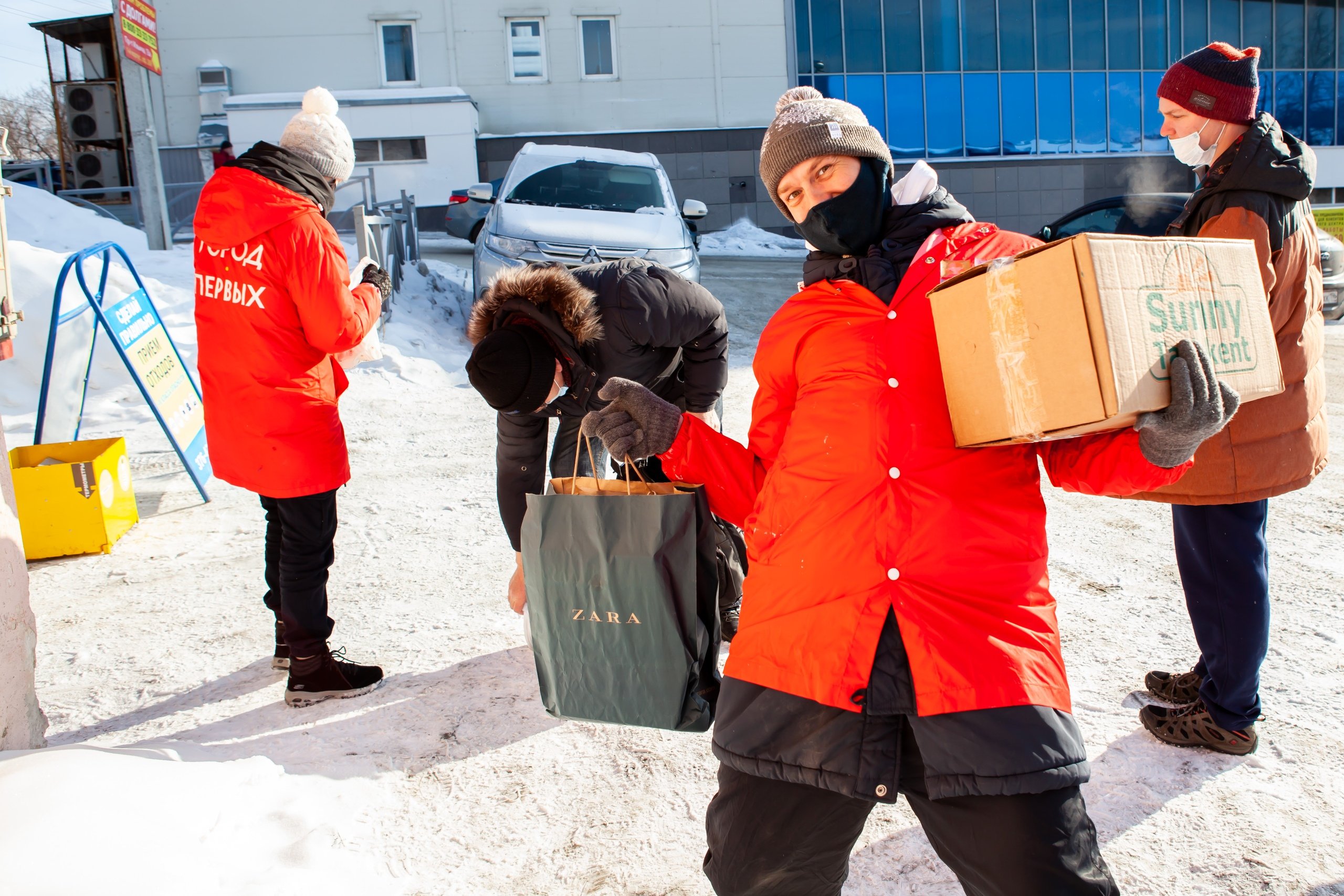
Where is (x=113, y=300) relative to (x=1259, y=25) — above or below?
below

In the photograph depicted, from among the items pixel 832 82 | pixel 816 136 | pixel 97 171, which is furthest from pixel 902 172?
pixel 816 136

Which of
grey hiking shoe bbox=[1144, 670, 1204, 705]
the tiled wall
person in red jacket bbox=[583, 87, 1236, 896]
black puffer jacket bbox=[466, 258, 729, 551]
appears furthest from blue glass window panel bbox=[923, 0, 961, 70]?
person in red jacket bbox=[583, 87, 1236, 896]

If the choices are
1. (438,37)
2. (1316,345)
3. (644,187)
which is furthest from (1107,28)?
(1316,345)

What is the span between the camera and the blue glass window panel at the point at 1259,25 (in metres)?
22.4

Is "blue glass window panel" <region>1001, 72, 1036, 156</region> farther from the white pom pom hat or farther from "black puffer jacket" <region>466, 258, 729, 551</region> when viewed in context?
the white pom pom hat

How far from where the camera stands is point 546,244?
7.84m

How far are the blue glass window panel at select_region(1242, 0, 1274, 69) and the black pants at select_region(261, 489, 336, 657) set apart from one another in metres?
26.1

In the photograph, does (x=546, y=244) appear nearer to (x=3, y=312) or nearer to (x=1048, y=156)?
(x=3, y=312)

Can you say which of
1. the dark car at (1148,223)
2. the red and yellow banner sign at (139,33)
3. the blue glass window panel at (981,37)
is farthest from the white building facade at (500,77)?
the dark car at (1148,223)

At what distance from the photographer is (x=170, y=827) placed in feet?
6.70

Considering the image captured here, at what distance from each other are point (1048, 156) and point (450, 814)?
862 inches

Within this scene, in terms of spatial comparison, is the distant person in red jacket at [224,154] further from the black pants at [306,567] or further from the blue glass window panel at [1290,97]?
the blue glass window panel at [1290,97]

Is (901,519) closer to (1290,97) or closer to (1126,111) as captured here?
(1126,111)

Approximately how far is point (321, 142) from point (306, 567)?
4.51 ft
